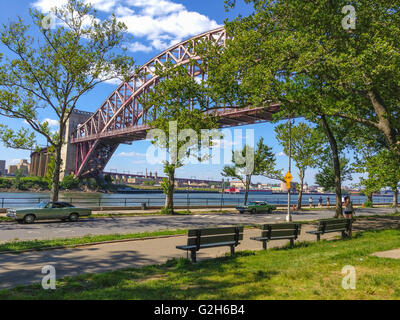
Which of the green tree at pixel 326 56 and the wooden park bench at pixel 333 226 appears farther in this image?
the green tree at pixel 326 56

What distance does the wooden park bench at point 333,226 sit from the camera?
10.6 metres

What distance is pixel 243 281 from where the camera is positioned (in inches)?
223

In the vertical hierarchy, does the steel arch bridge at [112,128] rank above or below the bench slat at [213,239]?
above

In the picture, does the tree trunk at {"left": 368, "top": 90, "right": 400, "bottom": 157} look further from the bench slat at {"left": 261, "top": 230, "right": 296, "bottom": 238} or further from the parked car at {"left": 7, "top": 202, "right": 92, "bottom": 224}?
the parked car at {"left": 7, "top": 202, "right": 92, "bottom": 224}

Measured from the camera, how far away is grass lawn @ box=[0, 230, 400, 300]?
489 cm

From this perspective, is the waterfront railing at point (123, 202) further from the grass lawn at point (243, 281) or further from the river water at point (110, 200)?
the grass lawn at point (243, 281)

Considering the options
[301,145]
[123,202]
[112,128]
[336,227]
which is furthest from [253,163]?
[112,128]

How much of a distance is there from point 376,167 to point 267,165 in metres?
20.1

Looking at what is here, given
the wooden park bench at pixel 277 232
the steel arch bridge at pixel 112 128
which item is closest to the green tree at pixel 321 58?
the wooden park bench at pixel 277 232

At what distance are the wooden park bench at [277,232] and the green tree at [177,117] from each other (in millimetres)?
10822

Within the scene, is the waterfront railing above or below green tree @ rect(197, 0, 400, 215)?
below

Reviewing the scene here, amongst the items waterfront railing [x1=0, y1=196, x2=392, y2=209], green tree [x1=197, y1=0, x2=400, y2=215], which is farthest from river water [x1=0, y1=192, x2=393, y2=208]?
green tree [x1=197, y1=0, x2=400, y2=215]

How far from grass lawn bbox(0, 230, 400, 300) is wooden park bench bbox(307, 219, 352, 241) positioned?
2571mm
